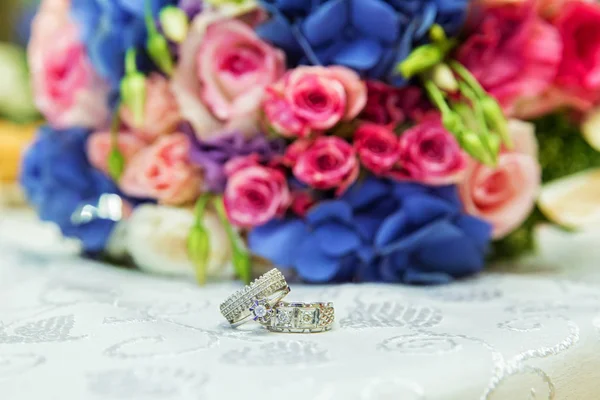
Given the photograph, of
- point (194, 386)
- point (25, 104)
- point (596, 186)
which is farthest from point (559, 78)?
point (25, 104)

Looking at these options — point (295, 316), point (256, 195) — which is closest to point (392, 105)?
point (256, 195)

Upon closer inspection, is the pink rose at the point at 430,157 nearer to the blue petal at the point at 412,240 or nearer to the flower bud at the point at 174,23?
the blue petal at the point at 412,240

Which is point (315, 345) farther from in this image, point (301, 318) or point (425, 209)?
point (425, 209)

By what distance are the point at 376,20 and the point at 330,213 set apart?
17cm

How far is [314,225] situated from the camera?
2.16 feet

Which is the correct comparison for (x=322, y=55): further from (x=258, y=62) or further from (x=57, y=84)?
(x=57, y=84)

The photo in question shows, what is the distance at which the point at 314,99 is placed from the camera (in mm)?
634

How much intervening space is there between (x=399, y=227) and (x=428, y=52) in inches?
6.2

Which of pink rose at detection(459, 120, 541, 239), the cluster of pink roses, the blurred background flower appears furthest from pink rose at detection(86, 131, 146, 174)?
the blurred background flower

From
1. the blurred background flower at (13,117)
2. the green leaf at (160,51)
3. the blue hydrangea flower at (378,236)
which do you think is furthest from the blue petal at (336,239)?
the blurred background flower at (13,117)

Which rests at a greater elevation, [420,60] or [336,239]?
[420,60]

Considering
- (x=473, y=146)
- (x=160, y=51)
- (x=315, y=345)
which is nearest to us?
(x=315, y=345)

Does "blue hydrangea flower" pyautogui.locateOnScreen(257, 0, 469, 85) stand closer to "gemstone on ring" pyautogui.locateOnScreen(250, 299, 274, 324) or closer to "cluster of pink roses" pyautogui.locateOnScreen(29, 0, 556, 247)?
"cluster of pink roses" pyautogui.locateOnScreen(29, 0, 556, 247)

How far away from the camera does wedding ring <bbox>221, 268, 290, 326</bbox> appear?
0.51 m
